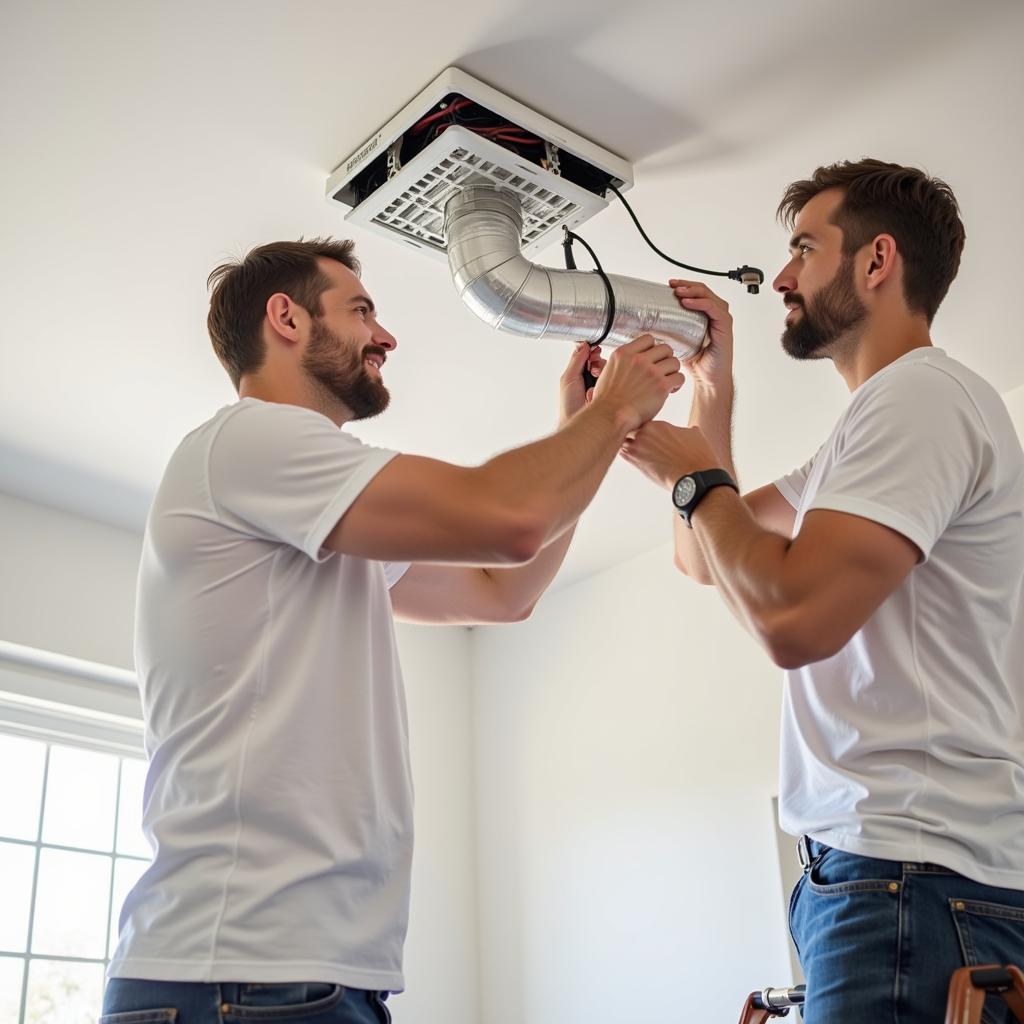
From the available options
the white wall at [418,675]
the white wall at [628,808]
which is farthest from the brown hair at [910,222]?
the white wall at [418,675]

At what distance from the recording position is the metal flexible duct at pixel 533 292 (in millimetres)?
2023

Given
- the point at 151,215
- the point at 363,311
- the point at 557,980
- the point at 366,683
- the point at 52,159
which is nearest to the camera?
the point at 366,683

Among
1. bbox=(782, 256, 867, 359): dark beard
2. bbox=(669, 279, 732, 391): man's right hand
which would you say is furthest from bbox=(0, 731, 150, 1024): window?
bbox=(782, 256, 867, 359): dark beard

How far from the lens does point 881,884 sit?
4.05 ft

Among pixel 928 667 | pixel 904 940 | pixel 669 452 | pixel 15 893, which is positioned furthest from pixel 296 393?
pixel 15 893

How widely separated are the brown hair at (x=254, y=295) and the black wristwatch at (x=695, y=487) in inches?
23.4

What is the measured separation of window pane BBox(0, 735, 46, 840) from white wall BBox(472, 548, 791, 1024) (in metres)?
1.50

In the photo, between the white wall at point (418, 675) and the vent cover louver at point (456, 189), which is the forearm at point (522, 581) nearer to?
the vent cover louver at point (456, 189)

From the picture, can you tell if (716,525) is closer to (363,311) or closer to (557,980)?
(363,311)

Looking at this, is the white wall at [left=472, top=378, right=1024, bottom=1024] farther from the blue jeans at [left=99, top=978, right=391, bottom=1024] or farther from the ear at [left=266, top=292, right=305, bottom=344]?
the blue jeans at [left=99, top=978, right=391, bottom=1024]

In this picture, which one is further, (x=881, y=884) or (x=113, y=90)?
(x=113, y=90)

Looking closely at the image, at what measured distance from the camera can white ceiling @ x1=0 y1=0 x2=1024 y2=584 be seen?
87.3 inches

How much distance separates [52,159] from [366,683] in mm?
1578

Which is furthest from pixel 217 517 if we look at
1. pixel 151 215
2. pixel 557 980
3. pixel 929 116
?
pixel 557 980
